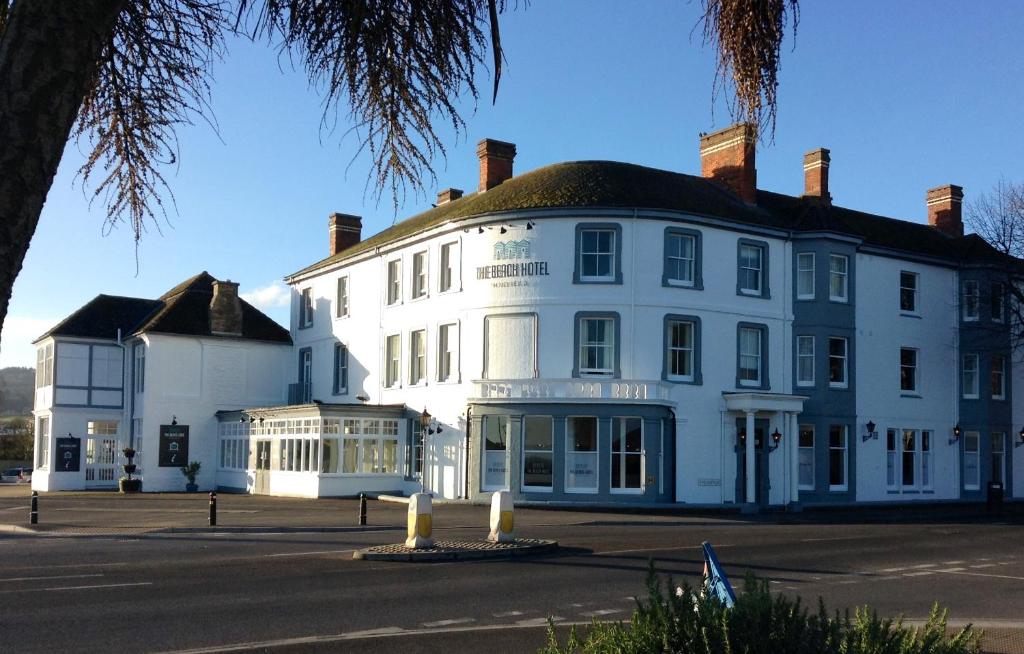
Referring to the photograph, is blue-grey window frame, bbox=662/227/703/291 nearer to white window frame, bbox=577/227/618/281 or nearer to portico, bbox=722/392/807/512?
white window frame, bbox=577/227/618/281

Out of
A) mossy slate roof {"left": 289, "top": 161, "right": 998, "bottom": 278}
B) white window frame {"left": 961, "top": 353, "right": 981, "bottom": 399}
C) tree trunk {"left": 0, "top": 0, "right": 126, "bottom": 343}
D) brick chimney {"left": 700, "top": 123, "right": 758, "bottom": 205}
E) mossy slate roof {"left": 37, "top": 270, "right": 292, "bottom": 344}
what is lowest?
tree trunk {"left": 0, "top": 0, "right": 126, "bottom": 343}

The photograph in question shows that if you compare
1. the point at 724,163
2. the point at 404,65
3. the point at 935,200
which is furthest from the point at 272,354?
the point at 404,65

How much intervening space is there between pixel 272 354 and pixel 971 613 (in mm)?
39578

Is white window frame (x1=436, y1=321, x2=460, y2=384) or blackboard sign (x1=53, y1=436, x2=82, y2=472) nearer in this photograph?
white window frame (x1=436, y1=321, x2=460, y2=384)

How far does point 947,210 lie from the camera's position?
47.6 meters

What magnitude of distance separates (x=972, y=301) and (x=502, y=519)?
97.6 ft

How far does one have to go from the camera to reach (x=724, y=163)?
40.6 metres

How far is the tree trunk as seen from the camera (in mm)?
2740

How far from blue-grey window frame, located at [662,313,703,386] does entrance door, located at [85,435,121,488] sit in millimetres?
25949

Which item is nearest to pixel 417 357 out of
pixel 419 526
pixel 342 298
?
pixel 342 298

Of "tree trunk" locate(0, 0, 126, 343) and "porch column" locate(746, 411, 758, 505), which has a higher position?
"tree trunk" locate(0, 0, 126, 343)

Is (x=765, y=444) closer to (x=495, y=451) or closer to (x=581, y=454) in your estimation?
(x=581, y=454)

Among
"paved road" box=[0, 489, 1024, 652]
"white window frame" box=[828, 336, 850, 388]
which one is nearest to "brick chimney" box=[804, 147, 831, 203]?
"white window frame" box=[828, 336, 850, 388]

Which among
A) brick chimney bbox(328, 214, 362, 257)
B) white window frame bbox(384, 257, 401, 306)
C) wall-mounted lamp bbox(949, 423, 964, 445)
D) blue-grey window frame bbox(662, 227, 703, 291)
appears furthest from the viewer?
brick chimney bbox(328, 214, 362, 257)
